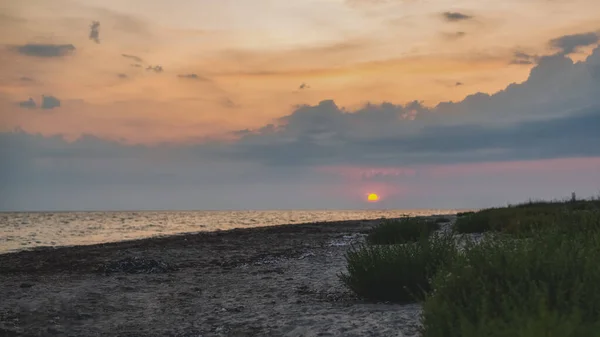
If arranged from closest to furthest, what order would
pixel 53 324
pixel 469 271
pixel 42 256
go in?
1. pixel 469 271
2. pixel 53 324
3. pixel 42 256

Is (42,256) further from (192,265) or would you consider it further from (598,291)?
(598,291)

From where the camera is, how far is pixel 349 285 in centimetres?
1004

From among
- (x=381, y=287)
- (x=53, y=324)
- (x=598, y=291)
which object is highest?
(x=598, y=291)

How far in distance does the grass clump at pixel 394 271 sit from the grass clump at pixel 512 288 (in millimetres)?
2797

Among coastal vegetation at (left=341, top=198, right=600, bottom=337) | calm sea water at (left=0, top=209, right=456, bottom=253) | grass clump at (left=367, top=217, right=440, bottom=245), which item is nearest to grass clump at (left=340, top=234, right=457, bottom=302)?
coastal vegetation at (left=341, top=198, right=600, bottom=337)

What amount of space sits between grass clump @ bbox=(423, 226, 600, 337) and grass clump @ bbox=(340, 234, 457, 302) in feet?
9.18

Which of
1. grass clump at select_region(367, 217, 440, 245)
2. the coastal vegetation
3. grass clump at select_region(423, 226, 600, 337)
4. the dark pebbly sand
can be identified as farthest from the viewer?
grass clump at select_region(367, 217, 440, 245)

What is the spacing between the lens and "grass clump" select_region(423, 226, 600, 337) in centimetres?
476

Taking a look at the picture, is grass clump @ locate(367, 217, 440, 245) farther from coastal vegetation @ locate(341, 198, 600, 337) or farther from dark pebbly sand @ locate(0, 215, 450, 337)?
coastal vegetation @ locate(341, 198, 600, 337)

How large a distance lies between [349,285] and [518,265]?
4482 millimetres

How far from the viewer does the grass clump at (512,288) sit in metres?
4.76

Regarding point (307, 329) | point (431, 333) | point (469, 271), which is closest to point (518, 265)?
point (469, 271)

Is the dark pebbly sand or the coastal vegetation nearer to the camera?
the coastal vegetation

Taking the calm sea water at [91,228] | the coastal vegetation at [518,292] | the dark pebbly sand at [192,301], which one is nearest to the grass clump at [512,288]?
the coastal vegetation at [518,292]
